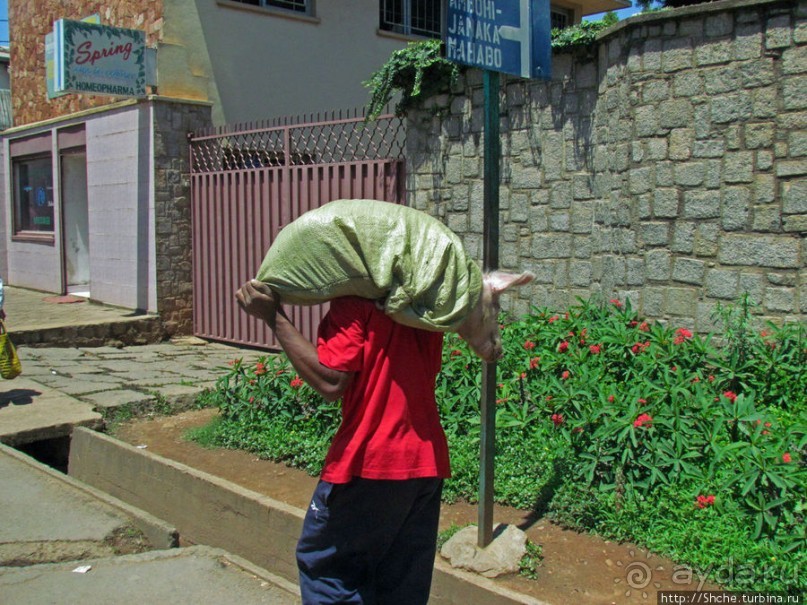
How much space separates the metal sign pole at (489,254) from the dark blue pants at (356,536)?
97cm

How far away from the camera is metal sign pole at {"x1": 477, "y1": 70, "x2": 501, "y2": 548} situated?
11.9ft

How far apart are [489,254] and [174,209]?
7.15 meters

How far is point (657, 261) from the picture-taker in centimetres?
600

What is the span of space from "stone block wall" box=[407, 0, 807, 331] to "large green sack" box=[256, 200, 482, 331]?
11.8ft

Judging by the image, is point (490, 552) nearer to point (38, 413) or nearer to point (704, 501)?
point (704, 501)

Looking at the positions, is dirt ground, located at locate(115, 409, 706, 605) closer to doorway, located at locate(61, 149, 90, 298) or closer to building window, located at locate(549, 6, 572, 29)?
doorway, located at locate(61, 149, 90, 298)

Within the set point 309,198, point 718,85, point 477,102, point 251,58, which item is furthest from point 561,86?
point 251,58

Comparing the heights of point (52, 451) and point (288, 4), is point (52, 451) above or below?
below

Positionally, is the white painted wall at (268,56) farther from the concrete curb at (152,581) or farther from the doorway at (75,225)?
the concrete curb at (152,581)

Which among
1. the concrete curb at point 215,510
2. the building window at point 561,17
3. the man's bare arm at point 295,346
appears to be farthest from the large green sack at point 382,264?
the building window at point 561,17

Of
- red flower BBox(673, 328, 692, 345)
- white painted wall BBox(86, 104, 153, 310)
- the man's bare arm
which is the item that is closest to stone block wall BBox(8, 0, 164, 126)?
white painted wall BBox(86, 104, 153, 310)

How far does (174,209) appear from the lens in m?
9.98

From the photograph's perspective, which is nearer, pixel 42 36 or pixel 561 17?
pixel 42 36

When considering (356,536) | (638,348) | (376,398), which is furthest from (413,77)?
(356,536)
